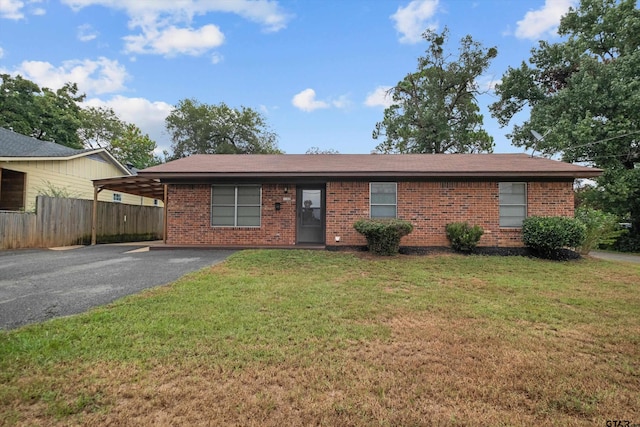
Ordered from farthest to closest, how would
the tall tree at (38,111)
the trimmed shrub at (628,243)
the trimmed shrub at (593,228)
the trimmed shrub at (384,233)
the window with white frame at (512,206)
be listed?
the tall tree at (38,111) < the trimmed shrub at (628,243) < the window with white frame at (512,206) < the trimmed shrub at (593,228) < the trimmed shrub at (384,233)

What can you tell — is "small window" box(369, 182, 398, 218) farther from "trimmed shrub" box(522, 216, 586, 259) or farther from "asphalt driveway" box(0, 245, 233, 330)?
"asphalt driveway" box(0, 245, 233, 330)

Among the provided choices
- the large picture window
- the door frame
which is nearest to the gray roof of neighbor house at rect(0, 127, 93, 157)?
the large picture window

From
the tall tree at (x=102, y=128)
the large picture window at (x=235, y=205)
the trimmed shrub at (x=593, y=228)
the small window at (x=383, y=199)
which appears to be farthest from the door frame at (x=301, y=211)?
the tall tree at (x=102, y=128)

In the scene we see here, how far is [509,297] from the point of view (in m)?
5.22

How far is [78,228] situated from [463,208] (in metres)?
13.8

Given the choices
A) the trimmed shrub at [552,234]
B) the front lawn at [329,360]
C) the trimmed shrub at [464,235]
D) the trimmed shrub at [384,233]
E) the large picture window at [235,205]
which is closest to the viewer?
the front lawn at [329,360]

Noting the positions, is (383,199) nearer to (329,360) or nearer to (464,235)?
(464,235)

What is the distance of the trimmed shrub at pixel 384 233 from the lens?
9.09 metres

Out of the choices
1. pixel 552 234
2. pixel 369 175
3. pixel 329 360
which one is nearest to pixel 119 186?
pixel 369 175

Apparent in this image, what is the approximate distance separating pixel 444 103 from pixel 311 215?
1726cm

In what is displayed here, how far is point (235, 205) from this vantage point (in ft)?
35.4

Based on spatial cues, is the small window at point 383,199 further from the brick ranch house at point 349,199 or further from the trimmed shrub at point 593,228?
the trimmed shrub at point 593,228

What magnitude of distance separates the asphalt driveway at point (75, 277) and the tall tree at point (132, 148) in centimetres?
2399

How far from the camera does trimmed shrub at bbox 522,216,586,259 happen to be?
8644 mm
